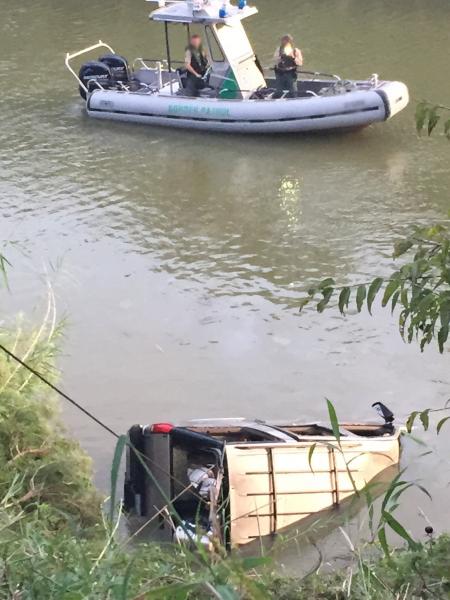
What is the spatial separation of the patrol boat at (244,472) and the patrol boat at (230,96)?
7011 mm

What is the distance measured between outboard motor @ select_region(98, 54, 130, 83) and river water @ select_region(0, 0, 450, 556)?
2.58 feet

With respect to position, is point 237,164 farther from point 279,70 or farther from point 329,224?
point 329,224

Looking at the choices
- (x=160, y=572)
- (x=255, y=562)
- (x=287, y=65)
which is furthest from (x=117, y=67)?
(x=255, y=562)

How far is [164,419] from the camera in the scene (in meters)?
7.67

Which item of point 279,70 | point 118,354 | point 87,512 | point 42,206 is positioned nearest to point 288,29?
point 279,70

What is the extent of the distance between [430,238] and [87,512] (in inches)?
116

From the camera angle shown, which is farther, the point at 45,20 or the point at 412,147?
the point at 45,20

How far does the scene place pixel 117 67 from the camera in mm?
14695

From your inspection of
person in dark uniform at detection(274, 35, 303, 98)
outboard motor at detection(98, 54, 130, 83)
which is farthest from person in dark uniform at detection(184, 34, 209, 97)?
outboard motor at detection(98, 54, 130, 83)

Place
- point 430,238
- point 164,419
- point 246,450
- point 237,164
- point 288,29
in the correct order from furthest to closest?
point 288,29, point 237,164, point 164,419, point 246,450, point 430,238

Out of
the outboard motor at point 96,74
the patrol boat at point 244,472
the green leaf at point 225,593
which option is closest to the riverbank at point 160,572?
→ the green leaf at point 225,593

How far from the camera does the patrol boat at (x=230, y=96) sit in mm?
13031

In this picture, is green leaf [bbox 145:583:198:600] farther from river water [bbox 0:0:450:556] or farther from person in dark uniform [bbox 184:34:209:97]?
person in dark uniform [bbox 184:34:209:97]

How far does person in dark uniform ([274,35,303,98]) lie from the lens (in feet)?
43.0
